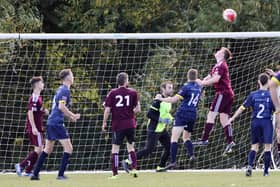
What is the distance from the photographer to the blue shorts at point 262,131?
15219 millimetres

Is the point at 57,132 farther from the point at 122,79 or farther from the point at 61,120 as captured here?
the point at 122,79

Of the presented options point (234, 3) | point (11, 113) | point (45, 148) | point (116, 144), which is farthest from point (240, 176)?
point (234, 3)

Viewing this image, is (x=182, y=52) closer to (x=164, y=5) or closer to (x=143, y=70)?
(x=143, y=70)

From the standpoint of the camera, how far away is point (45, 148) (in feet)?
50.1

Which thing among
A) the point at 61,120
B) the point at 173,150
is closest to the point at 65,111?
the point at 61,120

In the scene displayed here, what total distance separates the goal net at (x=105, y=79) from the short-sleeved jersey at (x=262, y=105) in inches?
165

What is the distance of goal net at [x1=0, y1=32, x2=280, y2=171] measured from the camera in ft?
66.7

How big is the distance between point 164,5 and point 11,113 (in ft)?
25.0

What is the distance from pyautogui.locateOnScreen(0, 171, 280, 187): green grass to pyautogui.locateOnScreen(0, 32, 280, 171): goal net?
3723mm

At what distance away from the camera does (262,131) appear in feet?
50.4

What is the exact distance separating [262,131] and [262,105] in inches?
18.3

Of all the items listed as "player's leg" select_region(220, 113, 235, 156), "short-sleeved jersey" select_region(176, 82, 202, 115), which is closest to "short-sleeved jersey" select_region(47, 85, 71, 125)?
"short-sleeved jersey" select_region(176, 82, 202, 115)

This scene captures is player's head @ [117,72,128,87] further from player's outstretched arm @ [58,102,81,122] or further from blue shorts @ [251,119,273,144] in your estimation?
blue shorts @ [251,119,273,144]

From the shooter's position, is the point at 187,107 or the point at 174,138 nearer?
the point at 187,107
